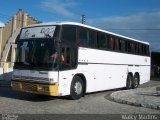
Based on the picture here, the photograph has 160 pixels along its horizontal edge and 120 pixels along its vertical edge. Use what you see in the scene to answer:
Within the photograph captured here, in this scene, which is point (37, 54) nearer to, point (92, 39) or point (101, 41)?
point (92, 39)

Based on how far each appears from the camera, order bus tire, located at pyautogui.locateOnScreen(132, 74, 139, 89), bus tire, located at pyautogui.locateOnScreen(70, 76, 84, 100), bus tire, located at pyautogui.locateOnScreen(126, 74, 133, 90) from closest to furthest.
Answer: bus tire, located at pyautogui.locateOnScreen(70, 76, 84, 100), bus tire, located at pyautogui.locateOnScreen(126, 74, 133, 90), bus tire, located at pyautogui.locateOnScreen(132, 74, 139, 89)

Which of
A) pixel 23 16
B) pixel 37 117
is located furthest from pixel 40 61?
pixel 23 16

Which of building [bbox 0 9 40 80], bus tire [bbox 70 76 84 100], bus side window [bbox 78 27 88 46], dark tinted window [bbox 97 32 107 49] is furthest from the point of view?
building [bbox 0 9 40 80]

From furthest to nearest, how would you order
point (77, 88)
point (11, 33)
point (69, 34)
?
point (11, 33) → point (77, 88) → point (69, 34)

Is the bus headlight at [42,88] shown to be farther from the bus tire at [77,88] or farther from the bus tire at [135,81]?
the bus tire at [135,81]

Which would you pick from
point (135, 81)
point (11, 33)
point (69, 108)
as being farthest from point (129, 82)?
point (11, 33)

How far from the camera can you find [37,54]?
1430 centimetres

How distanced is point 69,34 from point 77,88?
2.65 metres

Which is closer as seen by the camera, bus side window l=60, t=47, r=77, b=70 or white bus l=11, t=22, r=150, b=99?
white bus l=11, t=22, r=150, b=99

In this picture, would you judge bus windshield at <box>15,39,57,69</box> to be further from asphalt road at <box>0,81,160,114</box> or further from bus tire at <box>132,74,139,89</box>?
bus tire at <box>132,74,139,89</box>

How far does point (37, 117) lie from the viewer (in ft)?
34.7

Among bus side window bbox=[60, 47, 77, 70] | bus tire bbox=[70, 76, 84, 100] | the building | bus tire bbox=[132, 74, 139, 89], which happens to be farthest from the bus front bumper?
the building

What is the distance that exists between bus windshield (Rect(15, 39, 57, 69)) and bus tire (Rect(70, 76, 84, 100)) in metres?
1.87

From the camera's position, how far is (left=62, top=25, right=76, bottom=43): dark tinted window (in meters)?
14.7
